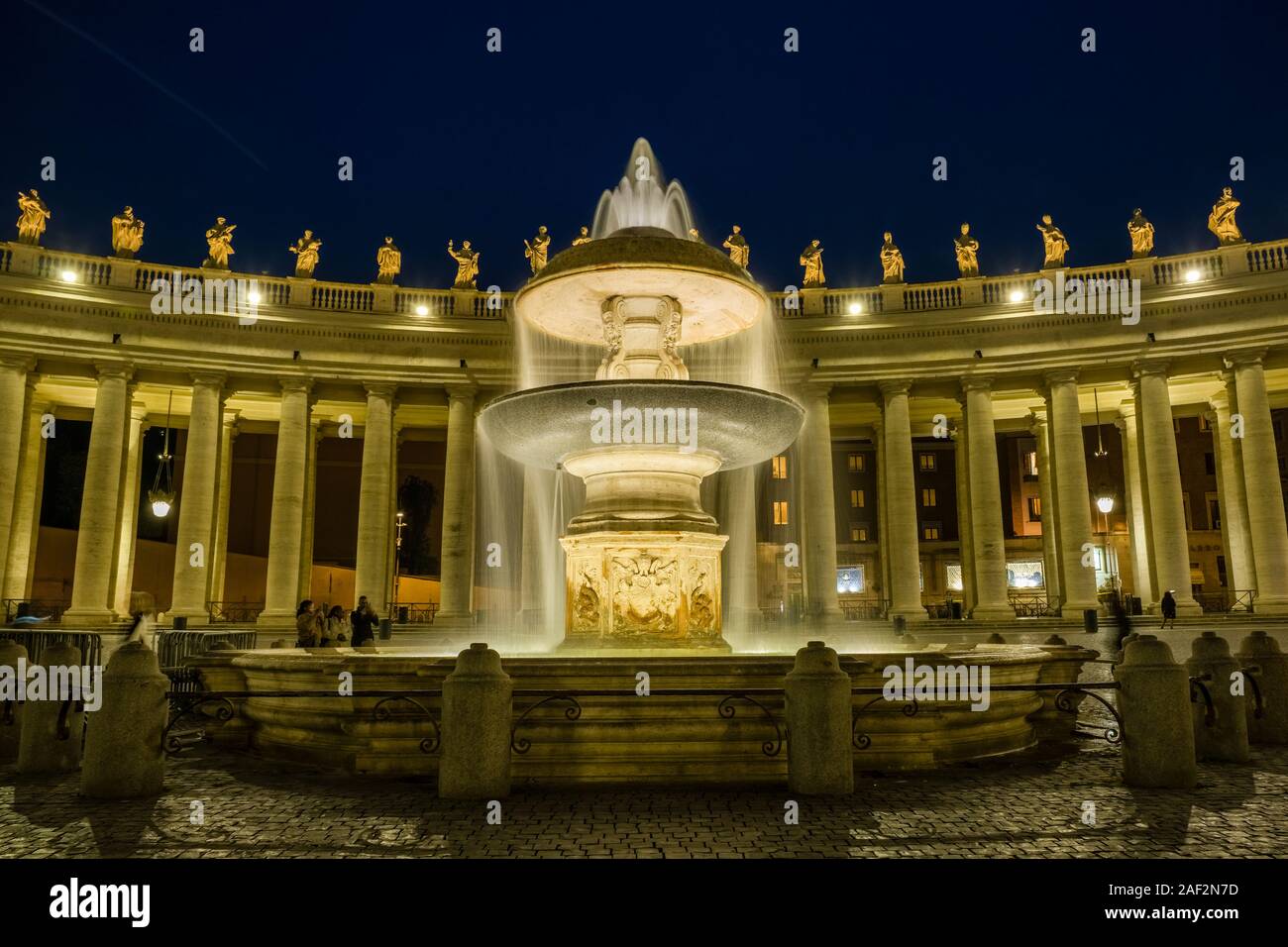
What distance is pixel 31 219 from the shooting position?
3950 cm

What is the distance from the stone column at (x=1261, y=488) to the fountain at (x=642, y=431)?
99.8ft

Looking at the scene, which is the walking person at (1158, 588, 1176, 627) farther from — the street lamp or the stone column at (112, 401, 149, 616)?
the stone column at (112, 401, 149, 616)

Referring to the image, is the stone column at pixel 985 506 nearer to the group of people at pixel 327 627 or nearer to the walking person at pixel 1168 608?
the walking person at pixel 1168 608

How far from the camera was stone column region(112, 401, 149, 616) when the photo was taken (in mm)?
42906

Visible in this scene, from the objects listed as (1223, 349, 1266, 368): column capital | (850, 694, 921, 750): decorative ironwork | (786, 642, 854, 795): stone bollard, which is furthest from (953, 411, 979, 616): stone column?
(786, 642, 854, 795): stone bollard

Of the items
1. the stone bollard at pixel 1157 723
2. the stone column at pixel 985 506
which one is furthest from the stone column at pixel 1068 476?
the stone bollard at pixel 1157 723

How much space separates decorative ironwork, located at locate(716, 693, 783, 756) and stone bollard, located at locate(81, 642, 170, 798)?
254 inches

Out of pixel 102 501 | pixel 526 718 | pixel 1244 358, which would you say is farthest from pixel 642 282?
pixel 1244 358

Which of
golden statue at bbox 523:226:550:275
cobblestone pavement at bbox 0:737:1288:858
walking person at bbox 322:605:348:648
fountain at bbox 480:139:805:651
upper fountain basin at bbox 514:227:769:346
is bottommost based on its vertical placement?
cobblestone pavement at bbox 0:737:1288:858

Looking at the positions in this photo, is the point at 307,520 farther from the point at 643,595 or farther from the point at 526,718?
the point at 526,718

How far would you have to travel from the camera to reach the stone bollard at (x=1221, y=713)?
12578 millimetres

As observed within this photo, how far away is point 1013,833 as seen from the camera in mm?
8375

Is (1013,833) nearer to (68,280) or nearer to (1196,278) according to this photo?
(1196,278)
